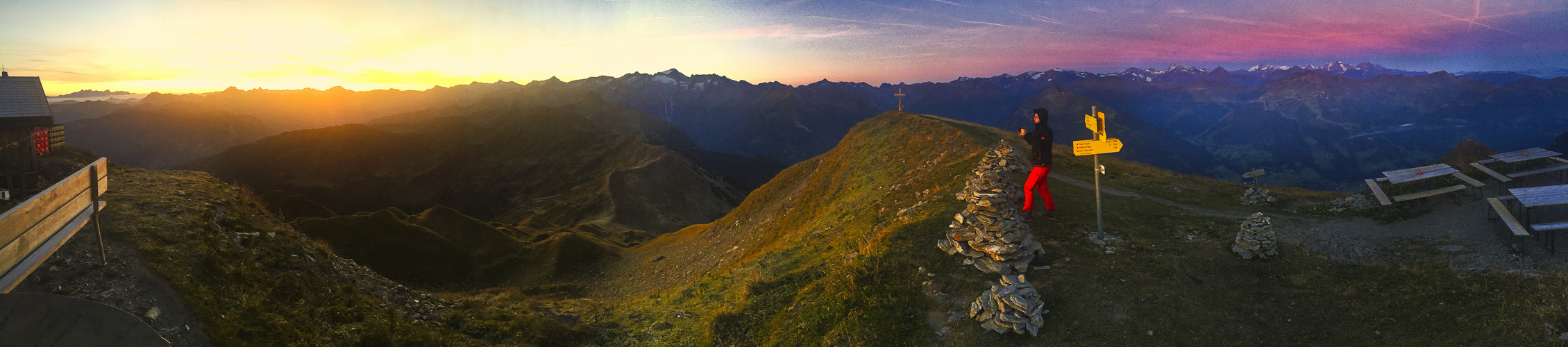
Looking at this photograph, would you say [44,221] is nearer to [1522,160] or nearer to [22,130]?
[22,130]

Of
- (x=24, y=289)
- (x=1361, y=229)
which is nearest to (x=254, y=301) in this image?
(x=24, y=289)

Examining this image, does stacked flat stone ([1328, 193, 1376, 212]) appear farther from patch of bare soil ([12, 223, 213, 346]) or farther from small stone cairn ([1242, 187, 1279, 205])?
patch of bare soil ([12, 223, 213, 346])

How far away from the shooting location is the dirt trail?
36.1ft

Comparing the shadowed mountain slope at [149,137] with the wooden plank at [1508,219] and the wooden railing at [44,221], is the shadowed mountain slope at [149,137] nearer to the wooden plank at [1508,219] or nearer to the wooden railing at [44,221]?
the wooden railing at [44,221]

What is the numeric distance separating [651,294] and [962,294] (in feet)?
41.5

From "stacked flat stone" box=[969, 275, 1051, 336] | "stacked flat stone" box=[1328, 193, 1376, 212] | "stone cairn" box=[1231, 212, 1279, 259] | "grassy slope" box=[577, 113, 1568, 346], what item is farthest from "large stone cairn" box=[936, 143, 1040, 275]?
"stacked flat stone" box=[1328, 193, 1376, 212]

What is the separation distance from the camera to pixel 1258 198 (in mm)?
18547

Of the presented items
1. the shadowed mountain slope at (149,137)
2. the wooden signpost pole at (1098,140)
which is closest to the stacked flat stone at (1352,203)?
the wooden signpost pole at (1098,140)

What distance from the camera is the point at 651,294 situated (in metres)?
19.9

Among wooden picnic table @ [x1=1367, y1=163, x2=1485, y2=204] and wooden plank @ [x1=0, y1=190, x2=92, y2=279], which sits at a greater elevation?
wooden plank @ [x1=0, y1=190, x2=92, y2=279]

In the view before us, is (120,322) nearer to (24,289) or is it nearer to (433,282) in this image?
(24,289)

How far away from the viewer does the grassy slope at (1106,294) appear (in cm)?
914

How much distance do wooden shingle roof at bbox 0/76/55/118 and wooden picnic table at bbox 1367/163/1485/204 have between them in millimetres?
41446

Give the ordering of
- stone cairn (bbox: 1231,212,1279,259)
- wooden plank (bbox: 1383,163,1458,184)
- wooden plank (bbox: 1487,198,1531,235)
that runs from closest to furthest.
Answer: wooden plank (bbox: 1487,198,1531,235)
stone cairn (bbox: 1231,212,1279,259)
wooden plank (bbox: 1383,163,1458,184)
